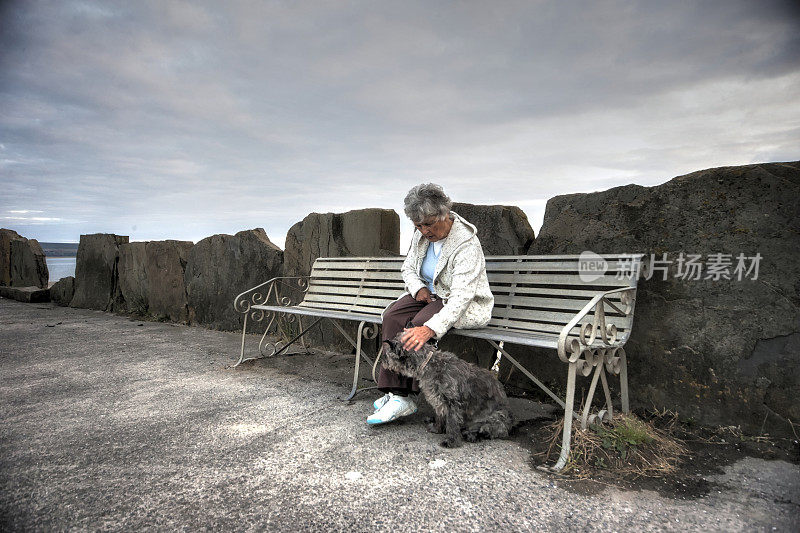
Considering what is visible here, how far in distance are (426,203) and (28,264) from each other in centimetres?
1166

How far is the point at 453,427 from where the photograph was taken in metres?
2.63

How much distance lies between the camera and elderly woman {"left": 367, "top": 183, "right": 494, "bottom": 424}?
9.32 feet

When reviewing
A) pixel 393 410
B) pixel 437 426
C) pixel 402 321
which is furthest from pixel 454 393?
pixel 402 321

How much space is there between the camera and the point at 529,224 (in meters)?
3.92

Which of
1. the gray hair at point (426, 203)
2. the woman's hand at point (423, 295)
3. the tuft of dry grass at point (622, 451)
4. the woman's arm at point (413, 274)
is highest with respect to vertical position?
the gray hair at point (426, 203)

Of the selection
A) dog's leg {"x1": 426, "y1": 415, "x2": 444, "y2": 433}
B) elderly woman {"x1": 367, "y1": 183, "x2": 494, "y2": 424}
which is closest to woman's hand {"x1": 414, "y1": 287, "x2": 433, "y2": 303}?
elderly woman {"x1": 367, "y1": 183, "x2": 494, "y2": 424}

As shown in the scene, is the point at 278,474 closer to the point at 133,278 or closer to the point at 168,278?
the point at 168,278

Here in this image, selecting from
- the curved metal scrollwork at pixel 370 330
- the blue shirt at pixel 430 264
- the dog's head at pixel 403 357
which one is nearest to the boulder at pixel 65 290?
the curved metal scrollwork at pixel 370 330

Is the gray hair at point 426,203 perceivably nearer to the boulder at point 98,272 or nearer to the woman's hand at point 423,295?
the woman's hand at point 423,295

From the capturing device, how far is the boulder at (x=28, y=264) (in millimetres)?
10516

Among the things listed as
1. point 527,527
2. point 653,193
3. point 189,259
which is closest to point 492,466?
point 527,527

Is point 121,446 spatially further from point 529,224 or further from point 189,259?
point 189,259

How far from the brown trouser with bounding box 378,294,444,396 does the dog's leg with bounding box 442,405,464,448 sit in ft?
1.14

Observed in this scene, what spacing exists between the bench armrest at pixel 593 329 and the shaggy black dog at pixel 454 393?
1.81 feet
